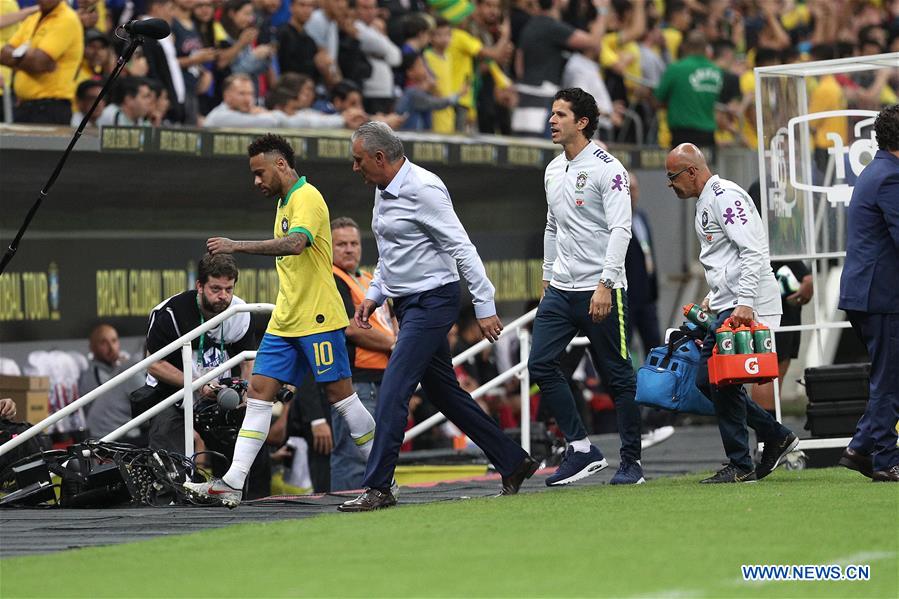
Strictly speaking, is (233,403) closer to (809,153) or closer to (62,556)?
(62,556)

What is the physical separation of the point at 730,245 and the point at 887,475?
5.02 feet

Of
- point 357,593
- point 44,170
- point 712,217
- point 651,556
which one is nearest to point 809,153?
point 712,217

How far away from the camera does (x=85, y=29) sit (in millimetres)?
14516

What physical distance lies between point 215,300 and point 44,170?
83.4 inches

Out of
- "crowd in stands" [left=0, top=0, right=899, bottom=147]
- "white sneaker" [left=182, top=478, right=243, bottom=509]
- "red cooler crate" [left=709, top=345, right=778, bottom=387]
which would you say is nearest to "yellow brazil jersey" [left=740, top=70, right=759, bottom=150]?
"crowd in stands" [left=0, top=0, right=899, bottom=147]

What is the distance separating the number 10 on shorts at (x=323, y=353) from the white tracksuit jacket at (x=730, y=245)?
2.16 meters

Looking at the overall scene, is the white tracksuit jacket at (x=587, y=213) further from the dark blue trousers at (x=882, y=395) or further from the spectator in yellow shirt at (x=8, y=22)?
the spectator in yellow shirt at (x=8, y=22)

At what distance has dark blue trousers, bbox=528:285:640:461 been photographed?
989 centimetres

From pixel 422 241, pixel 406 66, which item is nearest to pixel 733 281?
pixel 422 241

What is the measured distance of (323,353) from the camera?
9500 mm

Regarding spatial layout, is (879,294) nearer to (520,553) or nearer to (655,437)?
(520,553)

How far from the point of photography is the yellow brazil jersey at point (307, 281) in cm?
944

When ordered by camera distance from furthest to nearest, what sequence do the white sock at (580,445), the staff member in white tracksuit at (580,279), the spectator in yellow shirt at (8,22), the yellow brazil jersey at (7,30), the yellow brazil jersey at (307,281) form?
the yellow brazil jersey at (7,30) < the spectator in yellow shirt at (8,22) < the white sock at (580,445) < the staff member in white tracksuit at (580,279) < the yellow brazil jersey at (307,281)

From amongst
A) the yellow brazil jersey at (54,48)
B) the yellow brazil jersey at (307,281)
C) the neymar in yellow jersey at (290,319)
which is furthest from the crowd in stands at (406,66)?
the yellow brazil jersey at (307,281)
